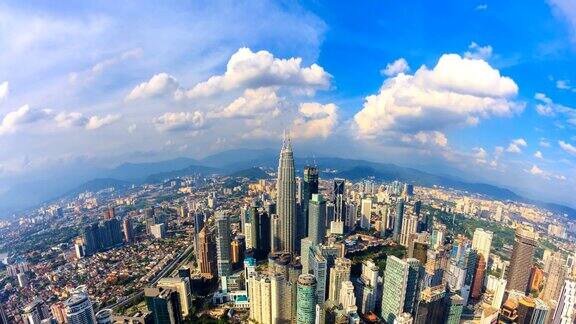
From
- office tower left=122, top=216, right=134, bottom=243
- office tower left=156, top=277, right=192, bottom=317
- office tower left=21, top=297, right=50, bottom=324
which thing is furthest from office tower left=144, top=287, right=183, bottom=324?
office tower left=122, top=216, right=134, bottom=243

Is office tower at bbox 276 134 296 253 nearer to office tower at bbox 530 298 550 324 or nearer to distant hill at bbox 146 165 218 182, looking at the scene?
office tower at bbox 530 298 550 324

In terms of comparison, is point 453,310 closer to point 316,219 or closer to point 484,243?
point 484,243

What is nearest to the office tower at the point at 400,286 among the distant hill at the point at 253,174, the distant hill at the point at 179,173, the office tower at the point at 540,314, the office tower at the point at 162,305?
the office tower at the point at 540,314

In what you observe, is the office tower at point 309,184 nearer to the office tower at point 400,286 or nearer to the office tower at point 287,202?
the office tower at point 287,202

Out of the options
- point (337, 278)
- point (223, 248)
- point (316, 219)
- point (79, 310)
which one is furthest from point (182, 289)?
point (316, 219)

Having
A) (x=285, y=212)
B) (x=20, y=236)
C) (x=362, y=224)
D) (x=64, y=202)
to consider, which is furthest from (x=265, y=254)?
(x=64, y=202)
